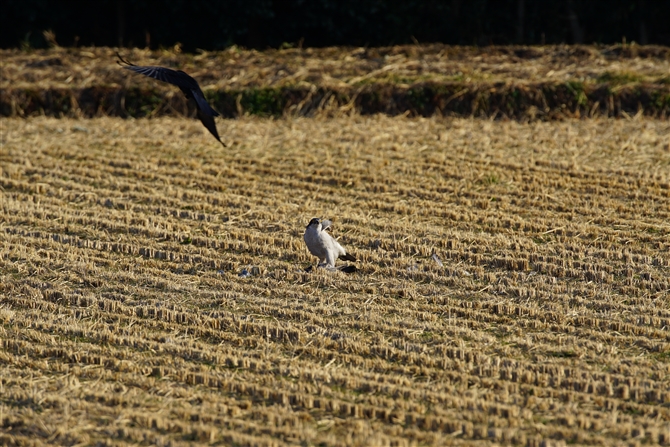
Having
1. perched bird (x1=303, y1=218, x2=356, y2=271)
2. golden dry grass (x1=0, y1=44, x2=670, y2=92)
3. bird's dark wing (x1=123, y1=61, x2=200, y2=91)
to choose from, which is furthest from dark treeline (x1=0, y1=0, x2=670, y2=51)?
bird's dark wing (x1=123, y1=61, x2=200, y2=91)

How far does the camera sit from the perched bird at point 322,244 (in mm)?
7949

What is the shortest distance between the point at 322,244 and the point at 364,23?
14681 mm

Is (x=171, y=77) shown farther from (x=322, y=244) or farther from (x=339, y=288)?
(x=339, y=288)

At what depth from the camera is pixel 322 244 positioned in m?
8.00

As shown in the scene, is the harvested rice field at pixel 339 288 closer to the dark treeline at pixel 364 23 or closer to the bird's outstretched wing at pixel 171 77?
the bird's outstretched wing at pixel 171 77

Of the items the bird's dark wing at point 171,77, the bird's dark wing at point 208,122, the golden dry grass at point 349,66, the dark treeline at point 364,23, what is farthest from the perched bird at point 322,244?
the dark treeline at point 364,23

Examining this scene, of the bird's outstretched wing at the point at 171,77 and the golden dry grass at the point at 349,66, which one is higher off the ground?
the golden dry grass at the point at 349,66

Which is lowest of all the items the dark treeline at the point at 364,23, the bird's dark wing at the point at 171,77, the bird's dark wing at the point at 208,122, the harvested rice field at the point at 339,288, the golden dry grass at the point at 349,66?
the harvested rice field at the point at 339,288

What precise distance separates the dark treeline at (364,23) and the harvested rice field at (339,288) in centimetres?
885

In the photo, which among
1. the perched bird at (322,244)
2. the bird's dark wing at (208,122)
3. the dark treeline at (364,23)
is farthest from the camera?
the dark treeline at (364,23)

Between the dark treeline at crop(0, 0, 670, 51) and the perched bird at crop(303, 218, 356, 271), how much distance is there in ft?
46.6

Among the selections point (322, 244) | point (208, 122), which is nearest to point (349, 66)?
point (208, 122)

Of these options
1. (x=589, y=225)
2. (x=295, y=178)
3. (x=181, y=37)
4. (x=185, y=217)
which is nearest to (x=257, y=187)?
(x=295, y=178)

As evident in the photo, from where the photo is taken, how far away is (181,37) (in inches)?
888
